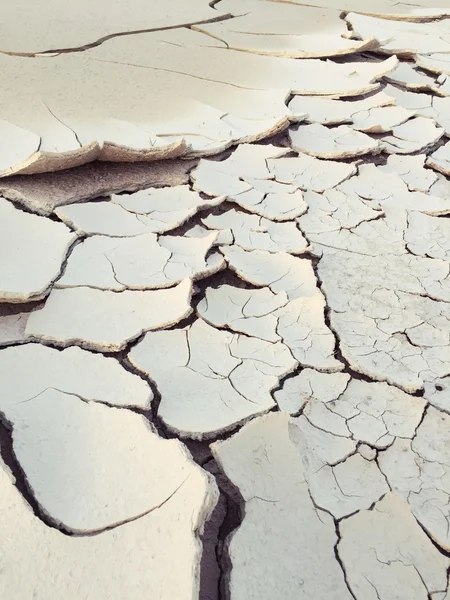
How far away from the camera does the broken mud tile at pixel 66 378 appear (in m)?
1.17

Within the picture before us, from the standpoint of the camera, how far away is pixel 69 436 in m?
1.08

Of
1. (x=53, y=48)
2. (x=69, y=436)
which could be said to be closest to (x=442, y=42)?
(x=53, y=48)

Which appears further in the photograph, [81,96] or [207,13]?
[207,13]

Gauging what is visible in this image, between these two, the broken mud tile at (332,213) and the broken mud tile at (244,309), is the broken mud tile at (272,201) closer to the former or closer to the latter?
the broken mud tile at (332,213)

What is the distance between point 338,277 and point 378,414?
0.49m

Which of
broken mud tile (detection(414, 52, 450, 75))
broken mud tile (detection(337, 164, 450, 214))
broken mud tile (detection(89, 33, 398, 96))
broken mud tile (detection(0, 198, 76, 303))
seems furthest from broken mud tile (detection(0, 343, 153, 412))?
broken mud tile (detection(414, 52, 450, 75))

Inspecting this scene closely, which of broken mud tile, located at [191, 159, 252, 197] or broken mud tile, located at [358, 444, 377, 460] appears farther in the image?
broken mud tile, located at [191, 159, 252, 197]

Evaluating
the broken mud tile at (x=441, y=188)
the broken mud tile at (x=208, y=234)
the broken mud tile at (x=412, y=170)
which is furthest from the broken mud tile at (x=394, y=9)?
the broken mud tile at (x=208, y=234)

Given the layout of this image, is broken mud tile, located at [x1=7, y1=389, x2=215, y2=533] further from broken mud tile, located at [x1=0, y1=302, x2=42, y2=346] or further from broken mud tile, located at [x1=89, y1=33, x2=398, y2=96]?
broken mud tile, located at [x1=89, y1=33, x2=398, y2=96]

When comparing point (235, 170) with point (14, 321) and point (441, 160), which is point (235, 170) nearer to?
point (441, 160)

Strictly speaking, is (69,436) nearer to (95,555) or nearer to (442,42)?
(95,555)

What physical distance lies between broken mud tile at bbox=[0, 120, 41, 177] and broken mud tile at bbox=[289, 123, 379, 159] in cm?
89

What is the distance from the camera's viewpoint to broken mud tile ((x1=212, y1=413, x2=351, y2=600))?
90 centimetres

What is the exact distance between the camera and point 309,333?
4.58 ft
